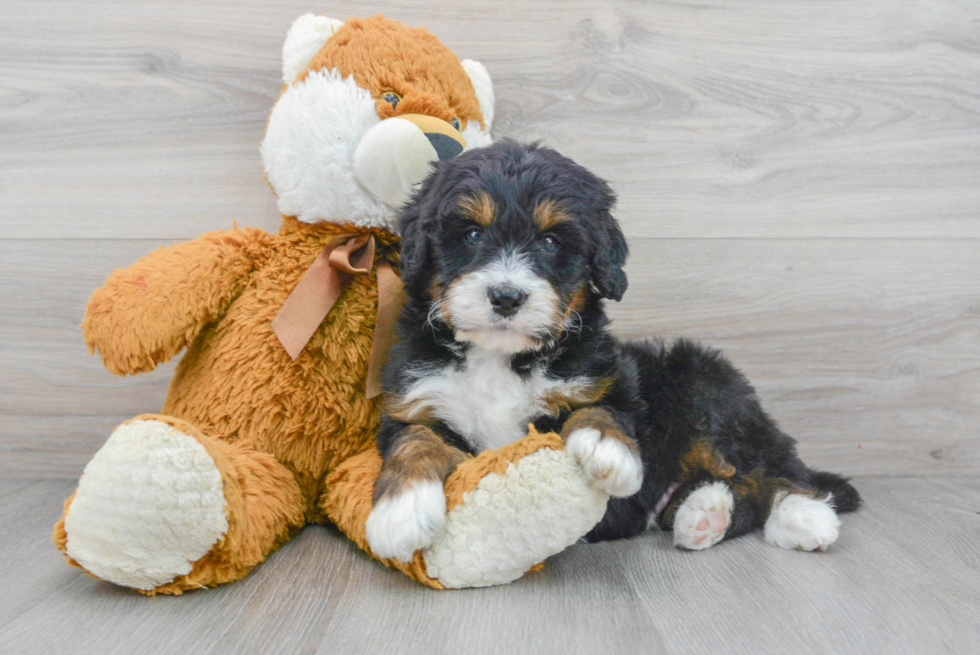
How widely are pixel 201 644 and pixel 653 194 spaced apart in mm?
1881

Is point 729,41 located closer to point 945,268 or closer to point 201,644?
point 945,268

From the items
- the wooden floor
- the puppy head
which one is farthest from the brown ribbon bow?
the wooden floor

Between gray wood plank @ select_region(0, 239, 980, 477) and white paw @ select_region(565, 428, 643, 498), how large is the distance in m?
1.04

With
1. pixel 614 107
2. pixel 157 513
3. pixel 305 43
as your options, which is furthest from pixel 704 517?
pixel 305 43

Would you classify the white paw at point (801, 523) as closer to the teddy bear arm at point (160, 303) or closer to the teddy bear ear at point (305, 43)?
the teddy bear arm at point (160, 303)

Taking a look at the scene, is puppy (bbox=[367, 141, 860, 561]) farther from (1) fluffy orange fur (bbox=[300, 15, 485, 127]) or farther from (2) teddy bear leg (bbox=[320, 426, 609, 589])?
(1) fluffy orange fur (bbox=[300, 15, 485, 127])

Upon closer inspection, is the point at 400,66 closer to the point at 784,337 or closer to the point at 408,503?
the point at 408,503

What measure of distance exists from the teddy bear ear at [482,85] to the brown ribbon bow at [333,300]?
0.59m

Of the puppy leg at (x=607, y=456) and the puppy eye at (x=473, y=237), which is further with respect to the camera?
the puppy eye at (x=473, y=237)

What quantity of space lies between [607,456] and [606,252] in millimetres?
473

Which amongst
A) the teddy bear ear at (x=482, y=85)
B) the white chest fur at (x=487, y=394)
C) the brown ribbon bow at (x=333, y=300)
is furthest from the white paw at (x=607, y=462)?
the teddy bear ear at (x=482, y=85)

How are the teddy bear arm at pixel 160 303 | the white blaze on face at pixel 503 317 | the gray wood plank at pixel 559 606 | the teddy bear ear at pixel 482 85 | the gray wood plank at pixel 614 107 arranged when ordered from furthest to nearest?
1. the gray wood plank at pixel 614 107
2. the teddy bear ear at pixel 482 85
3. the teddy bear arm at pixel 160 303
4. the white blaze on face at pixel 503 317
5. the gray wood plank at pixel 559 606

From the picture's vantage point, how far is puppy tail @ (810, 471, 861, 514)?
204 centimetres

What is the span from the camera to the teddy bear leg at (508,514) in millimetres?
1445
